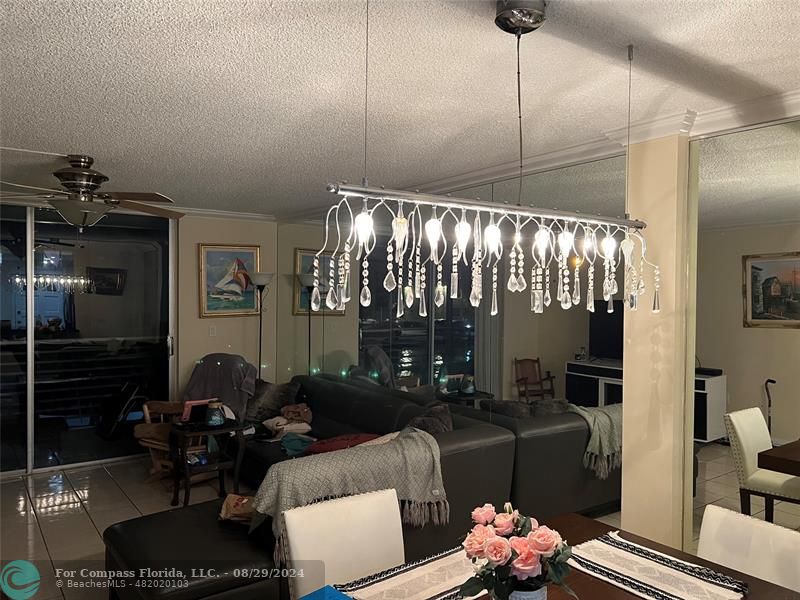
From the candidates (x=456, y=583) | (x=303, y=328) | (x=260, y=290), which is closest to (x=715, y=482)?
(x=456, y=583)

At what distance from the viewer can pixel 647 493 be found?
2.71m

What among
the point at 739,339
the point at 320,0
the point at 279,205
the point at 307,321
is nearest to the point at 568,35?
the point at 320,0

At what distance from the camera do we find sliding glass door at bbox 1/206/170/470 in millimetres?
5023

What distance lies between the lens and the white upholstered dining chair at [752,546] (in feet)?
5.69

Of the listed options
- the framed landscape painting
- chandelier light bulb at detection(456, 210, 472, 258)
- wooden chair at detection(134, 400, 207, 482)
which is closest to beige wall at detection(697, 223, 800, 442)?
the framed landscape painting

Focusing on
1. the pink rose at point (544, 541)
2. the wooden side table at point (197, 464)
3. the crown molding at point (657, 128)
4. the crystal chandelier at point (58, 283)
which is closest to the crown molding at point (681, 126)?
the crown molding at point (657, 128)

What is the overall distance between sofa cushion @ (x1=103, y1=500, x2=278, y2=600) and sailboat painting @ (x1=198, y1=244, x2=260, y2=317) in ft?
11.0

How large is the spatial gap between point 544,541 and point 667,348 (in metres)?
1.67

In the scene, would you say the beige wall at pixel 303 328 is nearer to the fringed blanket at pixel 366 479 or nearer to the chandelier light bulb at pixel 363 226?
the fringed blanket at pixel 366 479

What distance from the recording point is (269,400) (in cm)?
561

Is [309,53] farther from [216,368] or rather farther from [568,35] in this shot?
[216,368]

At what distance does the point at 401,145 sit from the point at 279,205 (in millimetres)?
2505

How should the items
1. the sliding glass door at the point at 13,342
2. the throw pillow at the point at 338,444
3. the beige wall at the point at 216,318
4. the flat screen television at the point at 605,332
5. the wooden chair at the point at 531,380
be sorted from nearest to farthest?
1. the flat screen television at the point at 605,332
2. the wooden chair at the point at 531,380
3. the throw pillow at the point at 338,444
4. the sliding glass door at the point at 13,342
5. the beige wall at the point at 216,318

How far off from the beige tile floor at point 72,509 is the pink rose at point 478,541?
263 centimetres
